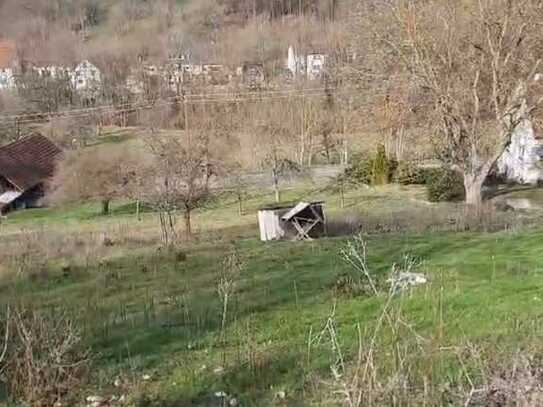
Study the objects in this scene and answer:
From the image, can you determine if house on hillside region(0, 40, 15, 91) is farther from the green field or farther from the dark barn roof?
the green field

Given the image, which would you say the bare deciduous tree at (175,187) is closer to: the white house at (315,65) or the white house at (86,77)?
the white house at (315,65)

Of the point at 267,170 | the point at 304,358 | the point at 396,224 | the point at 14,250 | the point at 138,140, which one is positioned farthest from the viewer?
the point at 138,140

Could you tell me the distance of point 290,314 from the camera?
21.6ft

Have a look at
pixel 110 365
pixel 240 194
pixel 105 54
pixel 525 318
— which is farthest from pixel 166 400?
pixel 105 54

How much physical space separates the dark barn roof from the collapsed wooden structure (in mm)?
22816

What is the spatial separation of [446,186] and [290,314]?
1807 centimetres

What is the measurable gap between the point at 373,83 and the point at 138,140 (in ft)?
73.3

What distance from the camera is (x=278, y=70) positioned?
59438 millimetres

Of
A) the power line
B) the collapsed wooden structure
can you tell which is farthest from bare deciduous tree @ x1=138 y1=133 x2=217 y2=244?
the power line

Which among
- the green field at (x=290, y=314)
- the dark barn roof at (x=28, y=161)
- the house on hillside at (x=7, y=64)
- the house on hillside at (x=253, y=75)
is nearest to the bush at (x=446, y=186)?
the green field at (x=290, y=314)

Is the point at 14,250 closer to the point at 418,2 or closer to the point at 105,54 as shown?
the point at 418,2

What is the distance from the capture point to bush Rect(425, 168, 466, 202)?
2342cm

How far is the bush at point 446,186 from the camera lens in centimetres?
2342

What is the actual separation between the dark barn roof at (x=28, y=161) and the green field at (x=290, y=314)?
2413cm
